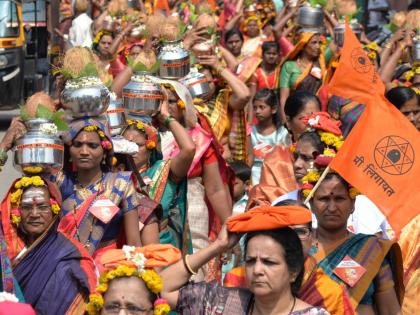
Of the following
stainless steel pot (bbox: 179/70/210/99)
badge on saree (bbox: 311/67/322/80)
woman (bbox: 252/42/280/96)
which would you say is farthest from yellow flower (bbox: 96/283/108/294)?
woman (bbox: 252/42/280/96)

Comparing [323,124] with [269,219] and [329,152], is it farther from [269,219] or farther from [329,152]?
[269,219]

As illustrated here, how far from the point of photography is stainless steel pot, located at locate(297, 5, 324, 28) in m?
14.6

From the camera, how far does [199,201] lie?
9789 mm

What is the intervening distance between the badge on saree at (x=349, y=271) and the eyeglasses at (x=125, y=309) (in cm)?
130

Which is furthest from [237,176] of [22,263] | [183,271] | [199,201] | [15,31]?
[15,31]

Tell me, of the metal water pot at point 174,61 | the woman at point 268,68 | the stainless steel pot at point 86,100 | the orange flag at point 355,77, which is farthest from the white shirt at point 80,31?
the stainless steel pot at point 86,100

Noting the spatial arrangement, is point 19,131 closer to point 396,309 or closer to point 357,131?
point 357,131

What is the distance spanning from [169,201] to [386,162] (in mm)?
1847

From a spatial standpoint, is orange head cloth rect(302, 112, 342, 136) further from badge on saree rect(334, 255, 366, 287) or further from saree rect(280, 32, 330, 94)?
saree rect(280, 32, 330, 94)

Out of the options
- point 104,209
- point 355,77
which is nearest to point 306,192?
point 104,209

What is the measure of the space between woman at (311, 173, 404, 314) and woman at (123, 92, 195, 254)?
167 cm

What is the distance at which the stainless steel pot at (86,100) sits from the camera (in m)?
8.11

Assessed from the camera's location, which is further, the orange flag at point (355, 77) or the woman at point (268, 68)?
the woman at point (268, 68)

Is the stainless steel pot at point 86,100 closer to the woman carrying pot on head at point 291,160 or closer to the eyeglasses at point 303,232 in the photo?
the woman carrying pot on head at point 291,160
